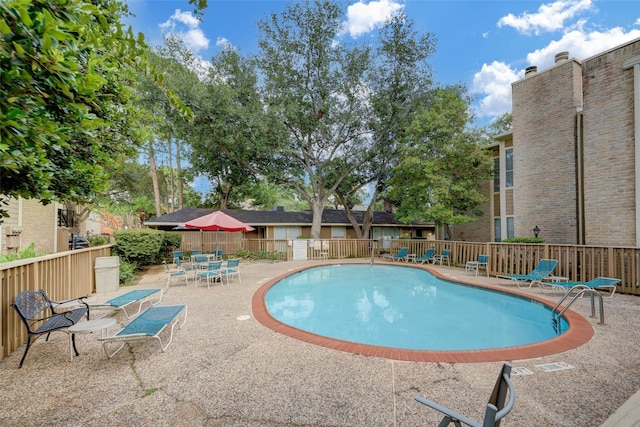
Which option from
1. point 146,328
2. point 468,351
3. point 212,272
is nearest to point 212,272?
point 212,272

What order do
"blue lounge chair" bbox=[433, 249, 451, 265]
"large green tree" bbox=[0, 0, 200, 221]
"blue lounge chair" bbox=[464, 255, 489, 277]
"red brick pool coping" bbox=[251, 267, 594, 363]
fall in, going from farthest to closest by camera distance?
"blue lounge chair" bbox=[433, 249, 451, 265], "blue lounge chair" bbox=[464, 255, 489, 277], "red brick pool coping" bbox=[251, 267, 594, 363], "large green tree" bbox=[0, 0, 200, 221]

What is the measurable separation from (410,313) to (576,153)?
1020cm

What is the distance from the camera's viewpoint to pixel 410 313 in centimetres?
738

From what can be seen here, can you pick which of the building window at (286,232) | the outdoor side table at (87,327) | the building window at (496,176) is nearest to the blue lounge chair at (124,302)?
the outdoor side table at (87,327)

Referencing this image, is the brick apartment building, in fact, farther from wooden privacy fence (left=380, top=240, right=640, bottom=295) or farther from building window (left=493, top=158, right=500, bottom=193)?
wooden privacy fence (left=380, top=240, right=640, bottom=295)

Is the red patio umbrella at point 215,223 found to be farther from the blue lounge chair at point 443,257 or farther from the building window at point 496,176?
the building window at point 496,176

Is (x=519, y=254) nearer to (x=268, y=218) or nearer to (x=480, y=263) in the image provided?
(x=480, y=263)

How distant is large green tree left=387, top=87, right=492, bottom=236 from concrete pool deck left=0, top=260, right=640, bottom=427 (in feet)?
35.5

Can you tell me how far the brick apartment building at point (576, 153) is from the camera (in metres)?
9.30

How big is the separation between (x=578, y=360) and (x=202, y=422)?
185 inches

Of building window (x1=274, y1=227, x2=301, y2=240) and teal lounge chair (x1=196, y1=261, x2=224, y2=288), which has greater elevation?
building window (x1=274, y1=227, x2=301, y2=240)

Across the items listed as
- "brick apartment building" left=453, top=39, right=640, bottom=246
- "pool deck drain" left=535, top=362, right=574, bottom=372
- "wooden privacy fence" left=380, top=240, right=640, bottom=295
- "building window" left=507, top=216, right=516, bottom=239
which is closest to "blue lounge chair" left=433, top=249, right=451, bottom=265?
"wooden privacy fence" left=380, top=240, right=640, bottom=295

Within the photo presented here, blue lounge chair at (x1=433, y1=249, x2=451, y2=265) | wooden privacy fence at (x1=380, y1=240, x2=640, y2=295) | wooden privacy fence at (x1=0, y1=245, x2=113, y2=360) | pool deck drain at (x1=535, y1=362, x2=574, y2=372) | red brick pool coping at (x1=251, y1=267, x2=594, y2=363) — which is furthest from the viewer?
blue lounge chair at (x1=433, y1=249, x2=451, y2=265)

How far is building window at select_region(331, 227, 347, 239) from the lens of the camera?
24344 mm
